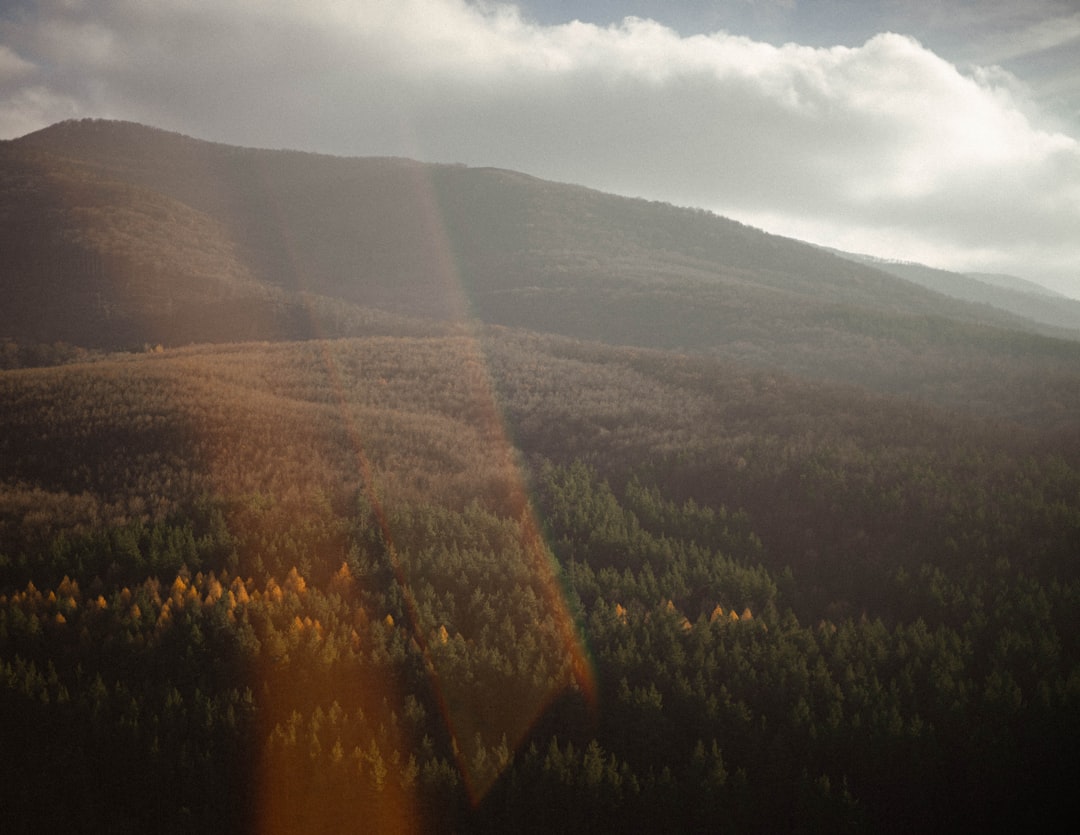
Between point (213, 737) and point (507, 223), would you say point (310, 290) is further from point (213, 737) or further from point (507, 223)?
point (213, 737)

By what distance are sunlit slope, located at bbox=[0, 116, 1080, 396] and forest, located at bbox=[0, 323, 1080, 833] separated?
15427mm

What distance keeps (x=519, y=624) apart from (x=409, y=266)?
47.2 metres

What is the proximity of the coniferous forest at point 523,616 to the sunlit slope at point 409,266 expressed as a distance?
48.4 feet

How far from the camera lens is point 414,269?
5084 centimetres

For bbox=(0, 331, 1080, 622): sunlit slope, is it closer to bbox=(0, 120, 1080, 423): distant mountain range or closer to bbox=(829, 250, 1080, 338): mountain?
bbox=(0, 120, 1080, 423): distant mountain range

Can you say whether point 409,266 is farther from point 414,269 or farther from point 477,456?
point 477,456

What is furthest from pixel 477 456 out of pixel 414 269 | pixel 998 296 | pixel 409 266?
pixel 998 296

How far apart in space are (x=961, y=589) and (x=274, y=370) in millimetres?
18546

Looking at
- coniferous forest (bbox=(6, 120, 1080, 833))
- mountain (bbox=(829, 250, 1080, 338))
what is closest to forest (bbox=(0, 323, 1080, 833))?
coniferous forest (bbox=(6, 120, 1080, 833))

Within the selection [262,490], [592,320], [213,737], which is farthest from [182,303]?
[213,737]

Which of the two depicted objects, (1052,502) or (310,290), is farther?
(310,290)

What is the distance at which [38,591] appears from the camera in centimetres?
716

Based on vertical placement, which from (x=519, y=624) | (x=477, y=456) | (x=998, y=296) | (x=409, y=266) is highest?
(x=998, y=296)

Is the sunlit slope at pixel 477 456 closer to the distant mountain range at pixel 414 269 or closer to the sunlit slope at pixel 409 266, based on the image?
the distant mountain range at pixel 414 269
